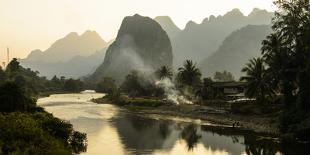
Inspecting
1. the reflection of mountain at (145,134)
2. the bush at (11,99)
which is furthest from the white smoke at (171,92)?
the bush at (11,99)

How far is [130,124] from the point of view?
3644 inches

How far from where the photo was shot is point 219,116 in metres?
102

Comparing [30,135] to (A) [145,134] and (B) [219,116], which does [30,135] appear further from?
(B) [219,116]

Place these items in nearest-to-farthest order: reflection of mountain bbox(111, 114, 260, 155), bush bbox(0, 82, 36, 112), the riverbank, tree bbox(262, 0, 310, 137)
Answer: bush bbox(0, 82, 36, 112) → reflection of mountain bbox(111, 114, 260, 155) → tree bbox(262, 0, 310, 137) → the riverbank

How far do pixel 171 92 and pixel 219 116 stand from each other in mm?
53110

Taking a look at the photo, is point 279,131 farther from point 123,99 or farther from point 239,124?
point 123,99

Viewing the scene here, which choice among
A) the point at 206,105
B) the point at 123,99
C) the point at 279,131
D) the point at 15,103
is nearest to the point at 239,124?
the point at 279,131

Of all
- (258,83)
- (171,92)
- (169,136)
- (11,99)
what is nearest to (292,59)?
(258,83)

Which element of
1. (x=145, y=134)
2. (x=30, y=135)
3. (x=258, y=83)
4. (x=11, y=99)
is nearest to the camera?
(x=30, y=135)

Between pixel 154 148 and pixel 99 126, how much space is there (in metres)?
25.8

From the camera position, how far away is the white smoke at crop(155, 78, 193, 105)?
140 meters

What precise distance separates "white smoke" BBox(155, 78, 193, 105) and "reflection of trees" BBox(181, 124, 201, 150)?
4888 centimetres

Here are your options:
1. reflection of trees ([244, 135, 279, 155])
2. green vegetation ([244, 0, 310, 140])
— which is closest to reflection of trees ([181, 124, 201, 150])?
reflection of trees ([244, 135, 279, 155])

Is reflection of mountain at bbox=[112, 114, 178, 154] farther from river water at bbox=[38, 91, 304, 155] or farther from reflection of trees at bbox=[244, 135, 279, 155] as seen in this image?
reflection of trees at bbox=[244, 135, 279, 155]
